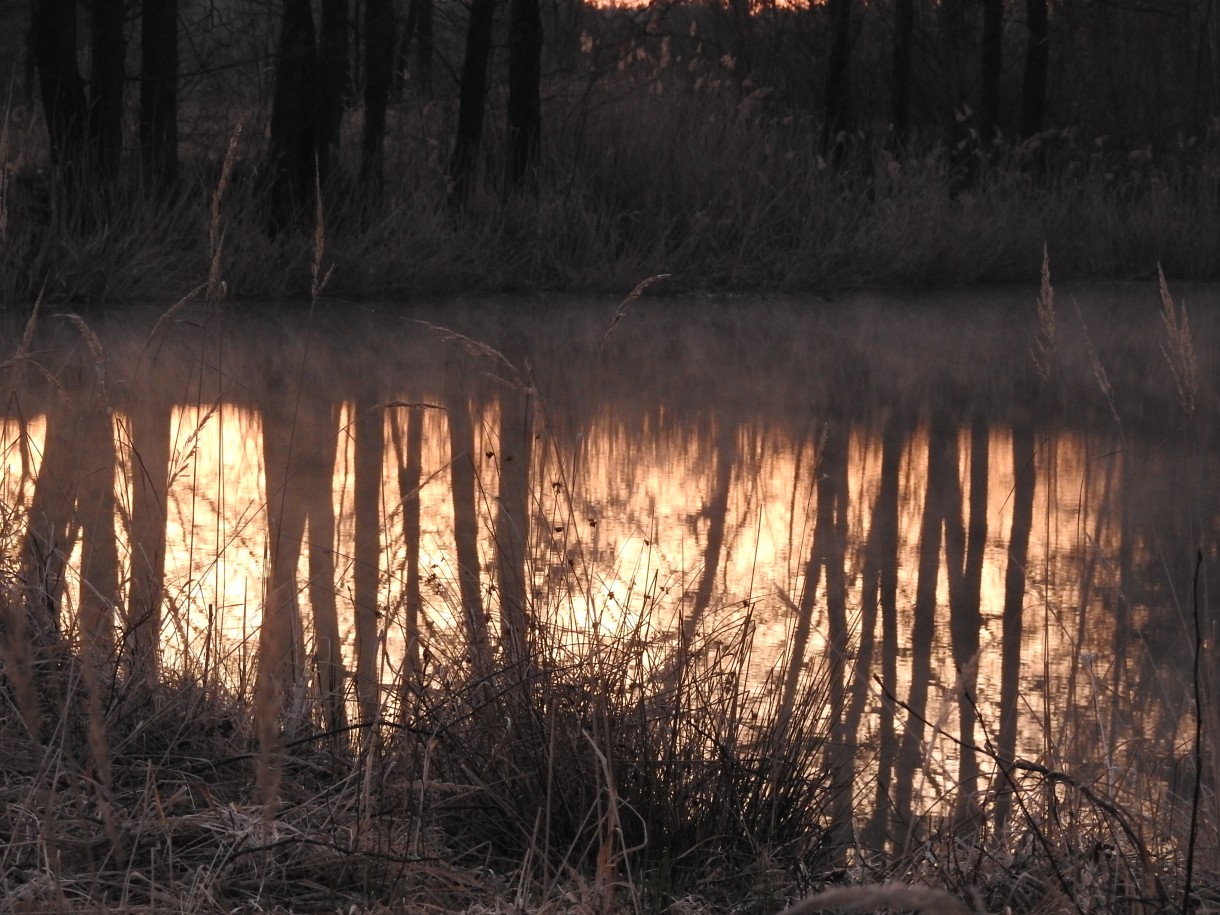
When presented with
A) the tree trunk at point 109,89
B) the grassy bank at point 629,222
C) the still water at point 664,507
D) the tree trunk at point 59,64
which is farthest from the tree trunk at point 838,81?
the tree trunk at point 59,64

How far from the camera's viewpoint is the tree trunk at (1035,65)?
11.4 meters

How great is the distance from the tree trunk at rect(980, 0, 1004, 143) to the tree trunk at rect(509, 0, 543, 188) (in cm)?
446

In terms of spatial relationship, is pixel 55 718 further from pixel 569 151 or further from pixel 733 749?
pixel 569 151

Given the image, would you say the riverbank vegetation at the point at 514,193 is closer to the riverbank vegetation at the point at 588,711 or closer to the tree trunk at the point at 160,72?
the tree trunk at the point at 160,72

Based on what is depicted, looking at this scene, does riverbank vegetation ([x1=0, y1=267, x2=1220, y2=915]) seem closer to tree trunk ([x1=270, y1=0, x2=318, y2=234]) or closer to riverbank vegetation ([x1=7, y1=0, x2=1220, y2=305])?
riverbank vegetation ([x1=7, y1=0, x2=1220, y2=305])

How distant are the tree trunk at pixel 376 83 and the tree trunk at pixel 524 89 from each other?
2.27 ft

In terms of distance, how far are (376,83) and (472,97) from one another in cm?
57

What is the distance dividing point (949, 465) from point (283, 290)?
3.90 meters

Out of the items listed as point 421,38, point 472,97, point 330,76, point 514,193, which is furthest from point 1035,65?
point 330,76

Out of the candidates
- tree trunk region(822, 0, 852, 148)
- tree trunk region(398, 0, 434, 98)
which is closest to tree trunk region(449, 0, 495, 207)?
tree trunk region(398, 0, 434, 98)

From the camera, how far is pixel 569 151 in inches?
328

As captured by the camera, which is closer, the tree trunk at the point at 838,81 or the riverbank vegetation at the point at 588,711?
the riverbank vegetation at the point at 588,711

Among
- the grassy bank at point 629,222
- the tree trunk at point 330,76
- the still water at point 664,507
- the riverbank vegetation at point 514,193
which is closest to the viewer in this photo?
the still water at point 664,507

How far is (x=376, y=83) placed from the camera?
8.50 metres
